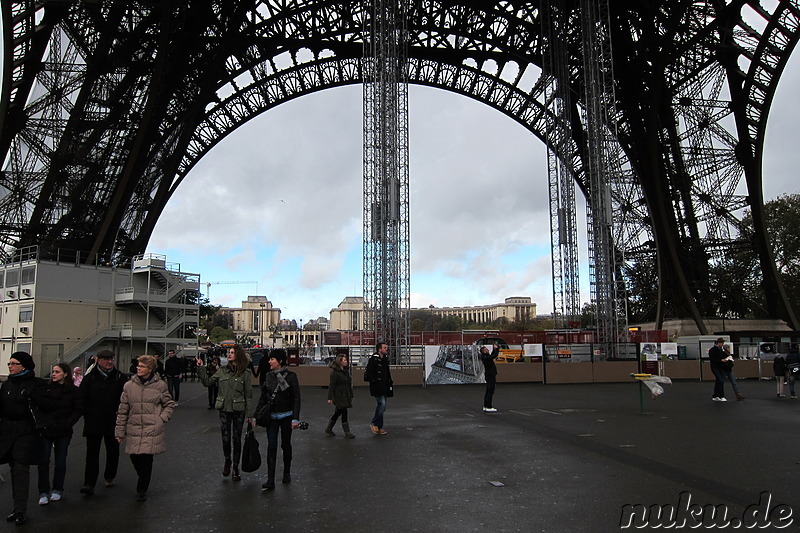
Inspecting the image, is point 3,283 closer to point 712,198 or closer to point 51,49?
point 51,49

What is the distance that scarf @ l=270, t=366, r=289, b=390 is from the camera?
7.56 metres

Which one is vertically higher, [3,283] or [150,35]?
[150,35]

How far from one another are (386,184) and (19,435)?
87.1 ft

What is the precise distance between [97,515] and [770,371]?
91.3 ft

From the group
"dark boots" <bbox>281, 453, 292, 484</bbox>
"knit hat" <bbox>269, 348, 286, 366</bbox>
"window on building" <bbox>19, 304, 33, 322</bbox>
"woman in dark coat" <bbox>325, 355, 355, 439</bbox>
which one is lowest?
"dark boots" <bbox>281, 453, 292, 484</bbox>

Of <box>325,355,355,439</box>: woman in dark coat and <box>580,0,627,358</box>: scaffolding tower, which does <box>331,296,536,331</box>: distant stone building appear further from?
<box>325,355,355,439</box>: woman in dark coat

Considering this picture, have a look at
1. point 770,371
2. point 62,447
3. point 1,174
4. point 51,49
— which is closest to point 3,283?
point 1,174

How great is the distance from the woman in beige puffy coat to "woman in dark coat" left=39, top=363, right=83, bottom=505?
50 centimetres

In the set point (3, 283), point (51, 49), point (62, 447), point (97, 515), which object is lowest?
point (97, 515)

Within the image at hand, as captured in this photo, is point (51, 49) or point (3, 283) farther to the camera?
point (3, 283)

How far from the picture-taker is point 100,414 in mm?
7480

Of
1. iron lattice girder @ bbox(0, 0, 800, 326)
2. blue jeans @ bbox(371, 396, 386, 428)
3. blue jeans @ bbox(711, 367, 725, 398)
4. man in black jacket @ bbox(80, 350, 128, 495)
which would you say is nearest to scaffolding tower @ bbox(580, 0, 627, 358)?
iron lattice girder @ bbox(0, 0, 800, 326)

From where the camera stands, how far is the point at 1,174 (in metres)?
33.4

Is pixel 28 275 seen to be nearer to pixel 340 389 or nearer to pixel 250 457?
pixel 340 389
